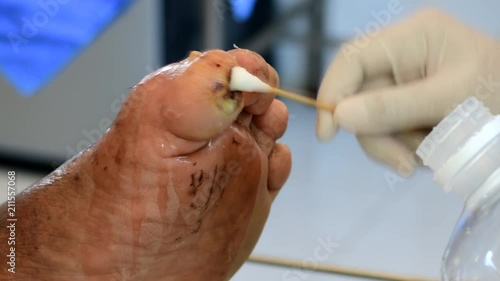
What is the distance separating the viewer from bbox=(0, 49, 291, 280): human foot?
50 centimetres

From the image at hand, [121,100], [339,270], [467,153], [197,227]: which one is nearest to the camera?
[467,153]

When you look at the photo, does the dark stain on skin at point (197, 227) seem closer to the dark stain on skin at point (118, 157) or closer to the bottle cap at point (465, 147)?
the dark stain on skin at point (118, 157)

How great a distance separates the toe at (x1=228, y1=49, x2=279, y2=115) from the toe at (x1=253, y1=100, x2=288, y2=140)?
0.07 ft

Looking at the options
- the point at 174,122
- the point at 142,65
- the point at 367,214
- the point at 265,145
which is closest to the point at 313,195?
the point at 367,214

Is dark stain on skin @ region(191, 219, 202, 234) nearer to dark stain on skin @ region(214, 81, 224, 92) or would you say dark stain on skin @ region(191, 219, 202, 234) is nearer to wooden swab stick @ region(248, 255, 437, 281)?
dark stain on skin @ region(214, 81, 224, 92)

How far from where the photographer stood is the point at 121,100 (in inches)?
55.7

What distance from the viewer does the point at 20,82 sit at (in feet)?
4.87

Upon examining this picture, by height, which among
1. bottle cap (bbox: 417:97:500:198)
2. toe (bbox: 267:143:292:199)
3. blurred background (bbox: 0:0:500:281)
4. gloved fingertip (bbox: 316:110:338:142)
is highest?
bottle cap (bbox: 417:97:500:198)

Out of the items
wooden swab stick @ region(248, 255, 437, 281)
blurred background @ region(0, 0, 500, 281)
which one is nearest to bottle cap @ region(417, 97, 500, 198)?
wooden swab stick @ region(248, 255, 437, 281)

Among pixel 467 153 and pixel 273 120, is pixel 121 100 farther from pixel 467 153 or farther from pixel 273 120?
pixel 467 153

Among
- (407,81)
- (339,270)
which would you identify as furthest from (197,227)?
(339,270)

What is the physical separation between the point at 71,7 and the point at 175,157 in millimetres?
974

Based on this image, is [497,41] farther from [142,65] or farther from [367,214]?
[142,65]

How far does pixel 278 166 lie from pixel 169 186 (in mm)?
118
